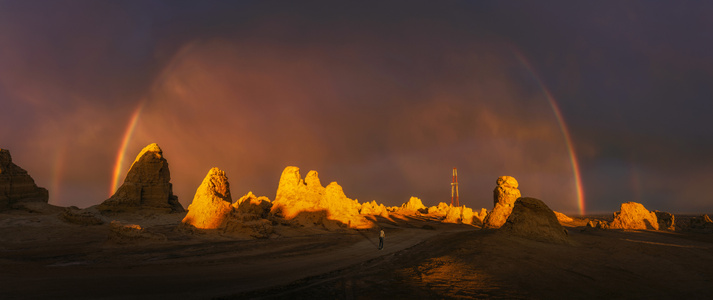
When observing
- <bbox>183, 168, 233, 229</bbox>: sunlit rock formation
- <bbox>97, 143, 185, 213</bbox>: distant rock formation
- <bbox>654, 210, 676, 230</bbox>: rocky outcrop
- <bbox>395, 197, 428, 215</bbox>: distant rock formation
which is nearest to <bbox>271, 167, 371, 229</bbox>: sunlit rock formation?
<bbox>183, 168, 233, 229</bbox>: sunlit rock formation

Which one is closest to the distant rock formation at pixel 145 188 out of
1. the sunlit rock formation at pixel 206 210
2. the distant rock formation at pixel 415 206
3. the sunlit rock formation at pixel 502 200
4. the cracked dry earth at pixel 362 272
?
the sunlit rock formation at pixel 206 210

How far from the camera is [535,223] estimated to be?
21266 millimetres

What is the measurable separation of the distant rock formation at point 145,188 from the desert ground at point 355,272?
21961mm

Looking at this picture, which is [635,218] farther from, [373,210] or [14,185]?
[14,185]

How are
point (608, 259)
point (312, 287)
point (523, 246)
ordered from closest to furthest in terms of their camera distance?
point (312, 287)
point (608, 259)
point (523, 246)

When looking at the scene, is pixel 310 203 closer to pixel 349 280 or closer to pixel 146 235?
pixel 146 235

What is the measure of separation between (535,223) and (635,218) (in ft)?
98.0

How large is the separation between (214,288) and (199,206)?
76.1 ft

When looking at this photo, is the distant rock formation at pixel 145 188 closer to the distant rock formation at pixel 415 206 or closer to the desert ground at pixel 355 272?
the desert ground at pixel 355 272

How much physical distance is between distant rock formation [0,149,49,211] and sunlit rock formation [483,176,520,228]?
60512mm

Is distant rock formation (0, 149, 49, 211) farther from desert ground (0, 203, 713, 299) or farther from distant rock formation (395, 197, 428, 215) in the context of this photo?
distant rock formation (395, 197, 428, 215)

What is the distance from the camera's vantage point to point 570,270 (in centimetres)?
1363

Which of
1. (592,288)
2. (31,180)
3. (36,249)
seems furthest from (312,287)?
(31,180)

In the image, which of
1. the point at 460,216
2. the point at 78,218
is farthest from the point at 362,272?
the point at 460,216
